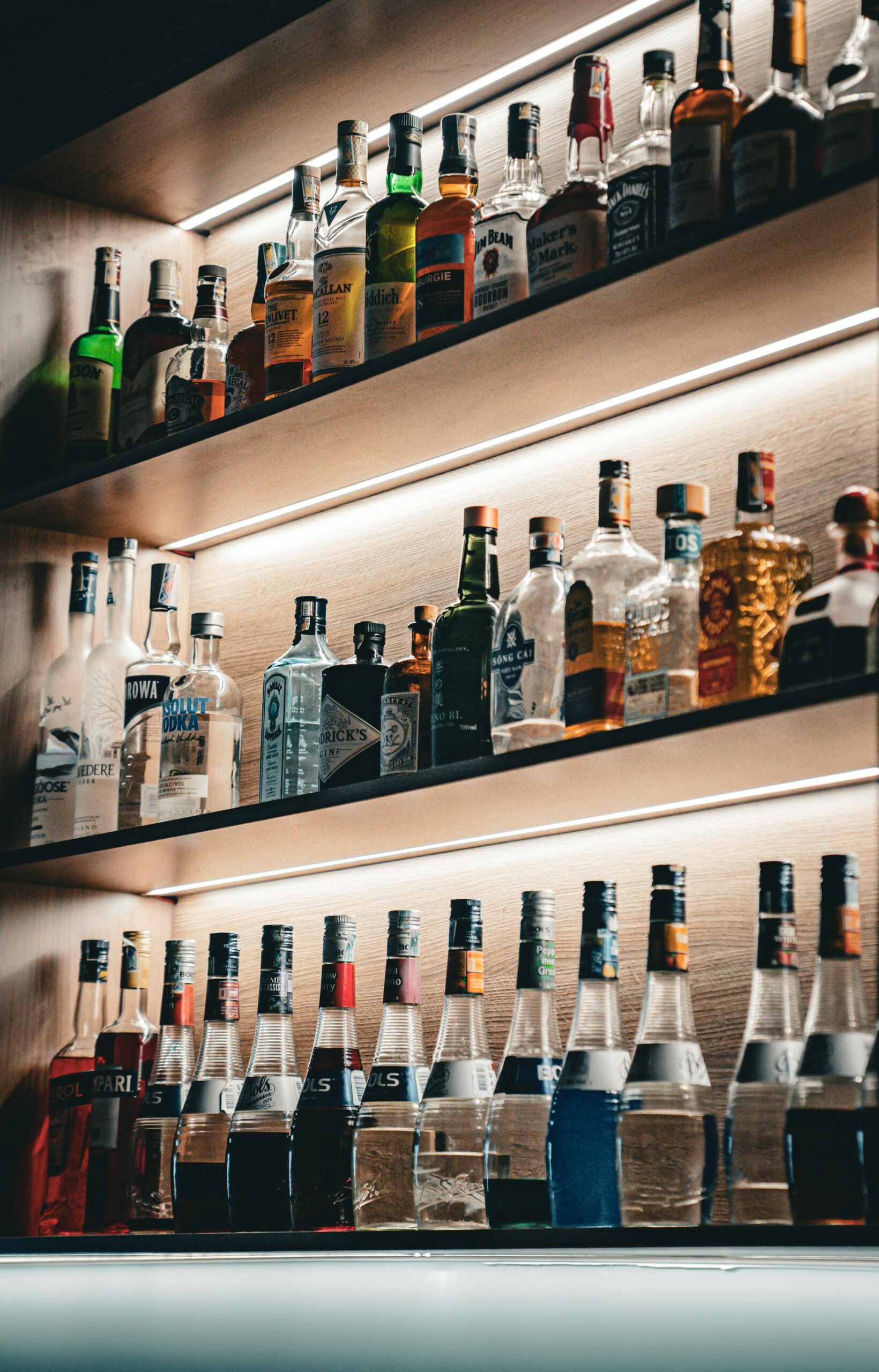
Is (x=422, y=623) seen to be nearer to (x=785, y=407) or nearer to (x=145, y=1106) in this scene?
(x=785, y=407)

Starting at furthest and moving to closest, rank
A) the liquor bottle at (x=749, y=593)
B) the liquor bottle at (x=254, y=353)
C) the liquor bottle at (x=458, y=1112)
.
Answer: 1. the liquor bottle at (x=254, y=353)
2. the liquor bottle at (x=458, y=1112)
3. the liquor bottle at (x=749, y=593)

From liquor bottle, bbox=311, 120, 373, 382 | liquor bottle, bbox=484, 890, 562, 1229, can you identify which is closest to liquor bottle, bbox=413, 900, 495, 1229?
liquor bottle, bbox=484, 890, 562, 1229

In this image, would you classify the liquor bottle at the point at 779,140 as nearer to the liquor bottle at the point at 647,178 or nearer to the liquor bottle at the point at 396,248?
the liquor bottle at the point at 647,178

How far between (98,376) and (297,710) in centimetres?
61

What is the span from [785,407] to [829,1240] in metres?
0.80

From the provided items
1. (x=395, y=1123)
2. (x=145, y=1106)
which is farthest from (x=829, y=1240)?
(x=145, y=1106)

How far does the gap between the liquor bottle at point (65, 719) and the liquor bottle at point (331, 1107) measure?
0.47 m

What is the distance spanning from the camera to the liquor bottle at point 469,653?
59.5 inches

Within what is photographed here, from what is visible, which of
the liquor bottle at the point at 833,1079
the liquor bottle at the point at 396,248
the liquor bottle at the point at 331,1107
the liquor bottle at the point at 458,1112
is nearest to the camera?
the liquor bottle at the point at 833,1079

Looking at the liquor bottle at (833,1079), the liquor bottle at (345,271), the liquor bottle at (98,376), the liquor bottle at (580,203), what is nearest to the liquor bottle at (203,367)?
the liquor bottle at (98,376)

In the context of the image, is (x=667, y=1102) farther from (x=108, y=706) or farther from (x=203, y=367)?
(x=203, y=367)

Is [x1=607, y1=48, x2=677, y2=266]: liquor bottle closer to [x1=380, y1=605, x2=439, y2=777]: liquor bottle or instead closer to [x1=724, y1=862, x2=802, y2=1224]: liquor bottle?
[x1=380, y1=605, x2=439, y2=777]: liquor bottle

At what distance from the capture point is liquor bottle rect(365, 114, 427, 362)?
1.67m

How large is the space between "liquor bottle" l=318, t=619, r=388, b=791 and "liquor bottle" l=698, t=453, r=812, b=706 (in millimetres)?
414
